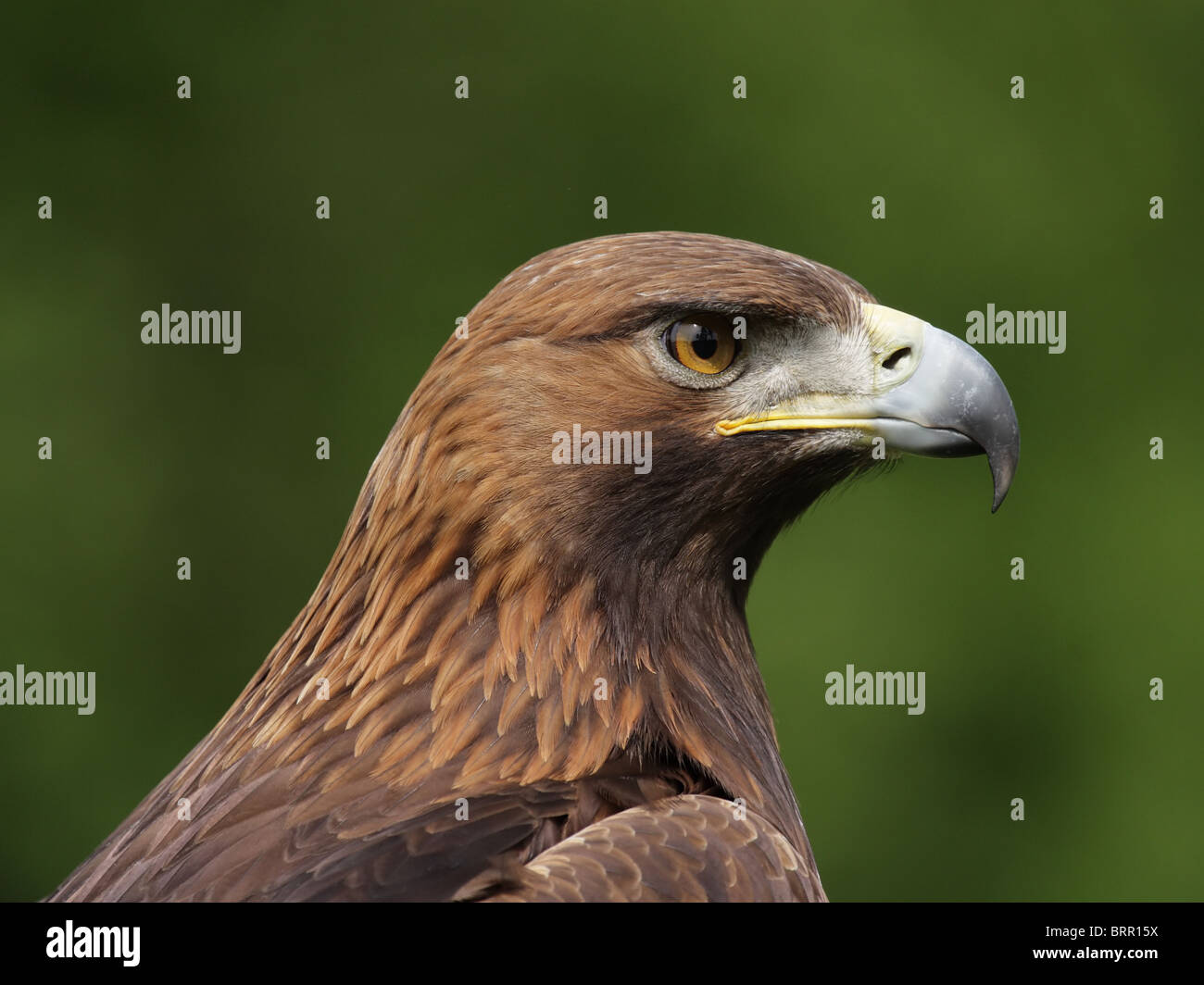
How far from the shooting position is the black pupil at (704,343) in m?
2.39

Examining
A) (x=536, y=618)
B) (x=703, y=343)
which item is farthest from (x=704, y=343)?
(x=536, y=618)

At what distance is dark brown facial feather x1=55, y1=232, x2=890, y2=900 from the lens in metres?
2.14

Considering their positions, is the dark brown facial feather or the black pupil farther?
the black pupil

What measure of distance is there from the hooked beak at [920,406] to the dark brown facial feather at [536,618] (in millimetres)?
53

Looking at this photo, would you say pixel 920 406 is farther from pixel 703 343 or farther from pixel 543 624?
pixel 543 624

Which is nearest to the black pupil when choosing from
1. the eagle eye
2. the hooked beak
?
the eagle eye

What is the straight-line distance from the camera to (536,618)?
2.31m

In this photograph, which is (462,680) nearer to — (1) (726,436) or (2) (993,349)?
(1) (726,436)

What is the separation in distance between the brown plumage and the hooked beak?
0.12 feet

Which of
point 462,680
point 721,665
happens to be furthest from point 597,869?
point 721,665

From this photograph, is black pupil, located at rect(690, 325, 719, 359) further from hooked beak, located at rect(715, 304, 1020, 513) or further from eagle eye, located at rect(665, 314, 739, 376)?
hooked beak, located at rect(715, 304, 1020, 513)

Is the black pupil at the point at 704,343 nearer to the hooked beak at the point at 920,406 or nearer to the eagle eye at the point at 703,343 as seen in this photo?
the eagle eye at the point at 703,343

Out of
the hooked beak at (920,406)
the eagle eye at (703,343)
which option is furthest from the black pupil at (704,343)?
the hooked beak at (920,406)

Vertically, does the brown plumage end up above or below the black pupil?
below
